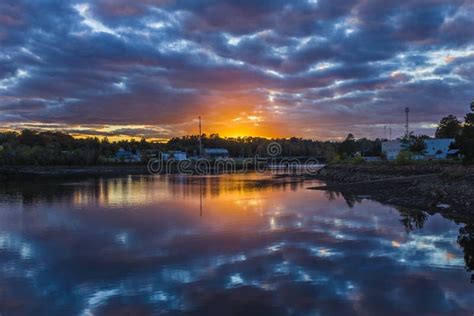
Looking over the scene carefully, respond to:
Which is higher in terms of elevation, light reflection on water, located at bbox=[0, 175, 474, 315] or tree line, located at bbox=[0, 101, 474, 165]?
tree line, located at bbox=[0, 101, 474, 165]

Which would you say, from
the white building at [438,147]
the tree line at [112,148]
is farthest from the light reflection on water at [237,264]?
the white building at [438,147]

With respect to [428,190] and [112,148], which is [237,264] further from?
[112,148]

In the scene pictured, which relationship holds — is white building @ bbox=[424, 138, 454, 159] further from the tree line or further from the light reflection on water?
the light reflection on water

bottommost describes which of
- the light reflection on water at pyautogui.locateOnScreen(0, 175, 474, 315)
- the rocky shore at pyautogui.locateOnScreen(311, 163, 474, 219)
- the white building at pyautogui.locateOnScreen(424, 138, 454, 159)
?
the light reflection on water at pyautogui.locateOnScreen(0, 175, 474, 315)

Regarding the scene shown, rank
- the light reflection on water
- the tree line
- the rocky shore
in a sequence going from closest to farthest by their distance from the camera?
1. the light reflection on water
2. the rocky shore
3. the tree line

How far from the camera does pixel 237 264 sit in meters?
13.0

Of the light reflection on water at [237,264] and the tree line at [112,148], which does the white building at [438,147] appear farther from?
the light reflection on water at [237,264]

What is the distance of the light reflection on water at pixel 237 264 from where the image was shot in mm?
A: 9570

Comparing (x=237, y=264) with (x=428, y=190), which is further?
(x=428, y=190)

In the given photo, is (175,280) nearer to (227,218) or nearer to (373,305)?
(373,305)

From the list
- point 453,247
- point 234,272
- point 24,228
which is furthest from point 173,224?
point 453,247

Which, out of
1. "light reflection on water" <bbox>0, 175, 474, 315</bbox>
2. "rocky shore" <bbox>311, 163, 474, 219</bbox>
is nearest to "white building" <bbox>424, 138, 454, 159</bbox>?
"rocky shore" <bbox>311, 163, 474, 219</bbox>

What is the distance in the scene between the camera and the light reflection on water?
377 inches

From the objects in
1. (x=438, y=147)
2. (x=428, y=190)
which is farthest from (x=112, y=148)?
(x=428, y=190)
